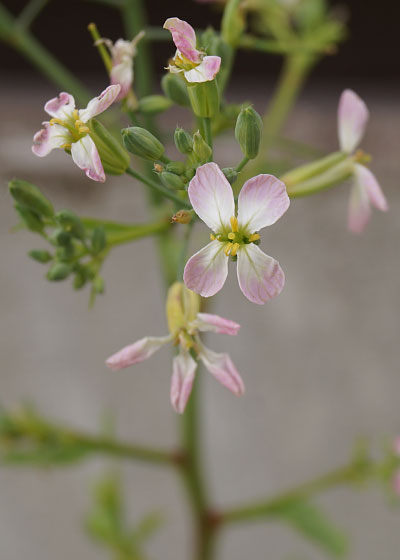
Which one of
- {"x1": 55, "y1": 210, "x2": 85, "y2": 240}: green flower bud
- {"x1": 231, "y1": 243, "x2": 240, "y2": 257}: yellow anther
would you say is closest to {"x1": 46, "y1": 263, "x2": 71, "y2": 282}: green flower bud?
{"x1": 55, "y1": 210, "x2": 85, "y2": 240}: green flower bud

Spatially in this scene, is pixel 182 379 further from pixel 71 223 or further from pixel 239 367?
pixel 239 367

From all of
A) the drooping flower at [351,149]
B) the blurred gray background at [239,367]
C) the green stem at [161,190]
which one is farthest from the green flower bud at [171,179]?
the blurred gray background at [239,367]

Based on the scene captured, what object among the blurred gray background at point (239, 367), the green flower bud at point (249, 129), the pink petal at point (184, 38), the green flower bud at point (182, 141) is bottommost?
the blurred gray background at point (239, 367)

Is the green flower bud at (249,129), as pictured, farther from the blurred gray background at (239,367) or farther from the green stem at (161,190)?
the blurred gray background at (239,367)

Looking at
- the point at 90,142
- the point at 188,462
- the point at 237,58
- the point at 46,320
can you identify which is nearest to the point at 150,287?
the point at 46,320

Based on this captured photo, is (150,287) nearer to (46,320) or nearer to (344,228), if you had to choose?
(46,320)

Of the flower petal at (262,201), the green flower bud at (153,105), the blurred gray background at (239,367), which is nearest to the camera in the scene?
the flower petal at (262,201)

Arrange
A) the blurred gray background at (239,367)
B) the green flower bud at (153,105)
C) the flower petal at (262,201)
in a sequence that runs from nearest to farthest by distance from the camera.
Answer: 1. the flower petal at (262,201)
2. the green flower bud at (153,105)
3. the blurred gray background at (239,367)

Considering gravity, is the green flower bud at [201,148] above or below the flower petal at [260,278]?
above
